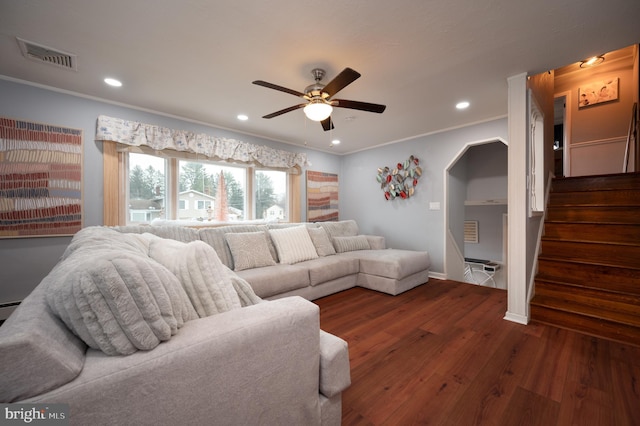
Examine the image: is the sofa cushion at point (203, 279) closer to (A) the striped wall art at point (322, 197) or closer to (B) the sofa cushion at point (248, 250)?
(B) the sofa cushion at point (248, 250)

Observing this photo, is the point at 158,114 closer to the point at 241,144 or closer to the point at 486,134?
the point at 241,144

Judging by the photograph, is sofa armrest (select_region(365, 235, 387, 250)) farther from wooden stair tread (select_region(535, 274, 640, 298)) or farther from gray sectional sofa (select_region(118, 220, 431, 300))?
wooden stair tread (select_region(535, 274, 640, 298))

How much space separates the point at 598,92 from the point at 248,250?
19.6 ft

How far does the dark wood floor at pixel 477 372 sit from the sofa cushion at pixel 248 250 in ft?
3.08

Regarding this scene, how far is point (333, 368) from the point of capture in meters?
1.11

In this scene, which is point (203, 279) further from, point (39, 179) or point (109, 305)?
point (39, 179)

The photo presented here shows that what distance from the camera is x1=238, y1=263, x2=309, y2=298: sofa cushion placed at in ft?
8.33

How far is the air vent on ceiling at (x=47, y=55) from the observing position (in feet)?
6.41

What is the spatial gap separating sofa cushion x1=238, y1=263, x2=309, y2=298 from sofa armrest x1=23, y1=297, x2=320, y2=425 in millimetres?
1509

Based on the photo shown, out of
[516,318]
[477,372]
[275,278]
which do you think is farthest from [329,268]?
[516,318]

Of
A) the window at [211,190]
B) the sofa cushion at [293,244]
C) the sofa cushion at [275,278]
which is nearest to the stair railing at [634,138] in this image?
the sofa cushion at [293,244]

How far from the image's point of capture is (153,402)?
69cm

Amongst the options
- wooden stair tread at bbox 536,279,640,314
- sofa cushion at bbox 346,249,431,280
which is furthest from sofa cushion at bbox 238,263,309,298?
wooden stair tread at bbox 536,279,640,314

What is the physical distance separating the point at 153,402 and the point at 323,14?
6.92 feet
